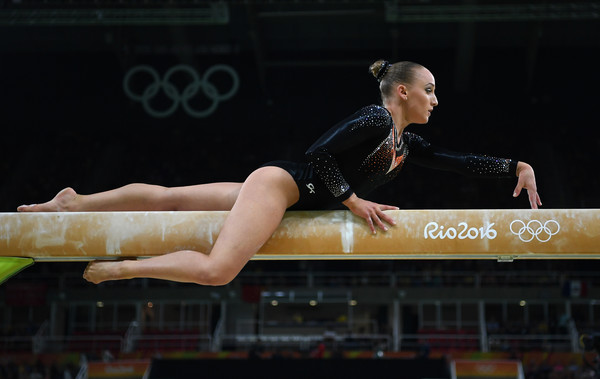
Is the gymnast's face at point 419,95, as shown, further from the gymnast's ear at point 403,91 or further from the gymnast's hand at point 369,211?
the gymnast's hand at point 369,211

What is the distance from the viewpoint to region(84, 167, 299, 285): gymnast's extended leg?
306 cm

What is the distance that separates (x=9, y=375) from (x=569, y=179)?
16.2m

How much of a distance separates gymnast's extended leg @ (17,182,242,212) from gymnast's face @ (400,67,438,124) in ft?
3.16

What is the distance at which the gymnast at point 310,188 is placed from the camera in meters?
3.11

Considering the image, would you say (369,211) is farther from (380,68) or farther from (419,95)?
(380,68)

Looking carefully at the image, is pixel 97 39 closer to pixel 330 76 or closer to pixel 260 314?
pixel 330 76

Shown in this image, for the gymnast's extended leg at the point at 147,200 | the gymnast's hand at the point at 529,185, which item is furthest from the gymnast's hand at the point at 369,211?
the gymnast's hand at the point at 529,185

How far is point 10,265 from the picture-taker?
3395 mm

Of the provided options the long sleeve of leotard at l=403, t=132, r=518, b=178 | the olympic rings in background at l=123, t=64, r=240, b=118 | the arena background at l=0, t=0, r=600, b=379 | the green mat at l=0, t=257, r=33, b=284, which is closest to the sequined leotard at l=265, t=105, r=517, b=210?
the long sleeve of leotard at l=403, t=132, r=518, b=178

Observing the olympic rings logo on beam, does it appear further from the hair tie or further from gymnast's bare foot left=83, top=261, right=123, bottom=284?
gymnast's bare foot left=83, top=261, right=123, bottom=284

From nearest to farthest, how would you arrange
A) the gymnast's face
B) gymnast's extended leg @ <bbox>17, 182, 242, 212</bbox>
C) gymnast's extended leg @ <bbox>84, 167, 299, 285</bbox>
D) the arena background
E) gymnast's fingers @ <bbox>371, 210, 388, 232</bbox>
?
1. gymnast's extended leg @ <bbox>84, 167, 299, 285</bbox>
2. gymnast's fingers @ <bbox>371, 210, 388, 232</bbox>
3. the gymnast's face
4. gymnast's extended leg @ <bbox>17, 182, 242, 212</bbox>
5. the arena background

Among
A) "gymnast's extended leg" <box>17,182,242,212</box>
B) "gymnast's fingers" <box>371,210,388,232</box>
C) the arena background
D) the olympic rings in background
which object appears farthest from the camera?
the olympic rings in background

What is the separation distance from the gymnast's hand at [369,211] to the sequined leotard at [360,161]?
0.16 feet

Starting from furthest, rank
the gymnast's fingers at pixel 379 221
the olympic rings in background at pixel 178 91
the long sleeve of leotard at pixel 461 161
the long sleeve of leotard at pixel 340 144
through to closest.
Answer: the olympic rings in background at pixel 178 91 < the long sleeve of leotard at pixel 461 161 < the gymnast's fingers at pixel 379 221 < the long sleeve of leotard at pixel 340 144
